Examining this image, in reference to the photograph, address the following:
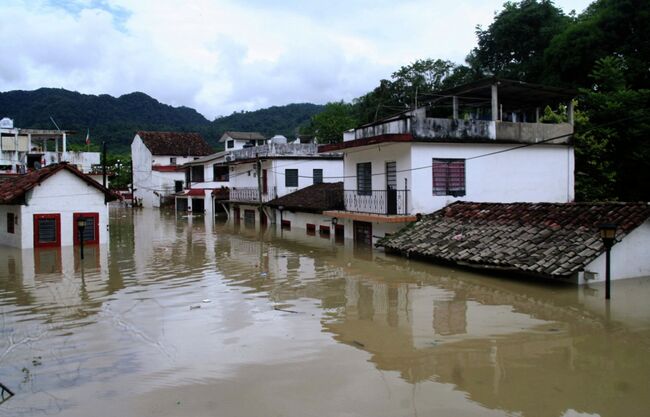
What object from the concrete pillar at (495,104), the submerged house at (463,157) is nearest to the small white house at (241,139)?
the submerged house at (463,157)

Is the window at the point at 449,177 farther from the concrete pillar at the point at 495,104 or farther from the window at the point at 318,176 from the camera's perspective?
the window at the point at 318,176

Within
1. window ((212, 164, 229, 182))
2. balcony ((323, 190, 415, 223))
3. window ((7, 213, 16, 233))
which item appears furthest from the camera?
window ((212, 164, 229, 182))

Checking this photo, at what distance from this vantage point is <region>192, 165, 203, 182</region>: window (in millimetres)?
50781

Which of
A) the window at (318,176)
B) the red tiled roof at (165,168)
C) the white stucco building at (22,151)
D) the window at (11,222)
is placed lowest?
the window at (11,222)

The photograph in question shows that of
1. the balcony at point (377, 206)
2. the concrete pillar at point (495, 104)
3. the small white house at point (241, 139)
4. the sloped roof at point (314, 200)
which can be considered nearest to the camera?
the concrete pillar at point (495, 104)

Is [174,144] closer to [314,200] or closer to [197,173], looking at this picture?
[197,173]

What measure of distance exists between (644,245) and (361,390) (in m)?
10.6

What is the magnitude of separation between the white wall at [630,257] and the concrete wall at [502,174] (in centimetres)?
764

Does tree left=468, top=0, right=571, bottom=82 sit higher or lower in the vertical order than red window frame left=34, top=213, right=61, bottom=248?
higher

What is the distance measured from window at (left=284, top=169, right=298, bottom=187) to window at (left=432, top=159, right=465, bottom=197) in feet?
58.9

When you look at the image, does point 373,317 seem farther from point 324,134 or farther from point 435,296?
point 324,134

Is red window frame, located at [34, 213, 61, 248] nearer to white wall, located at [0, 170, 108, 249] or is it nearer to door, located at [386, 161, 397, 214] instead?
white wall, located at [0, 170, 108, 249]

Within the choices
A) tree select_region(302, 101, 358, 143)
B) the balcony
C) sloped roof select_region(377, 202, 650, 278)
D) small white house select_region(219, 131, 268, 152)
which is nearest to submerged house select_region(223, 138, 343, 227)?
the balcony

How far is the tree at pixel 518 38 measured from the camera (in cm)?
4771
